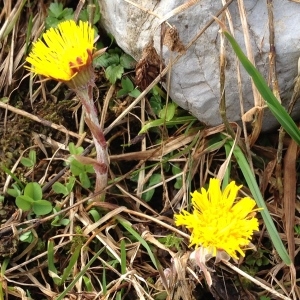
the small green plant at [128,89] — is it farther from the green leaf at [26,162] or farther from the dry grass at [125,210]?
the green leaf at [26,162]

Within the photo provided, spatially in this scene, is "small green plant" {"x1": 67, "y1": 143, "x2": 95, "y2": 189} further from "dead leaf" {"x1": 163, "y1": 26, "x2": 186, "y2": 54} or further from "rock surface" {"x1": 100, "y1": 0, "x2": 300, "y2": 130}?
"dead leaf" {"x1": 163, "y1": 26, "x2": 186, "y2": 54}

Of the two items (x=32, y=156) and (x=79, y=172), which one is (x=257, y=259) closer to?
(x=79, y=172)

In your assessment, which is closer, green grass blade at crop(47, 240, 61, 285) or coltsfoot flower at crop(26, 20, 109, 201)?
coltsfoot flower at crop(26, 20, 109, 201)

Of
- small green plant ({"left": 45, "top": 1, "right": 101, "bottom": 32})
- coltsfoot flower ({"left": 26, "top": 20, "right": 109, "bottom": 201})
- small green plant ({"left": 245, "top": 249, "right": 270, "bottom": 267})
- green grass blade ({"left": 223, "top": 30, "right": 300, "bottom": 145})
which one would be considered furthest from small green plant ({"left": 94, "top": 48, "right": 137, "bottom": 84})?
small green plant ({"left": 245, "top": 249, "right": 270, "bottom": 267})

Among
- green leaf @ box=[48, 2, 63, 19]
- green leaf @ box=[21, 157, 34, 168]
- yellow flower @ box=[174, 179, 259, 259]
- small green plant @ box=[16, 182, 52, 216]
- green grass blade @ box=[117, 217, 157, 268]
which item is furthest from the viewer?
green leaf @ box=[48, 2, 63, 19]

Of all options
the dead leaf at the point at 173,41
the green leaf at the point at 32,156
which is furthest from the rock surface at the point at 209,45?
the green leaf at the point at 32,156

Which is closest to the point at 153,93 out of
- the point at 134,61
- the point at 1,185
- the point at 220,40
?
the point at 134,61
